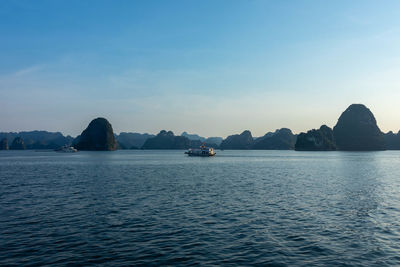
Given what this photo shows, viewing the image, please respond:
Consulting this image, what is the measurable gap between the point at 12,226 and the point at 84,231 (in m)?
7.44

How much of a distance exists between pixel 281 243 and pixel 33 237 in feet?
66.7

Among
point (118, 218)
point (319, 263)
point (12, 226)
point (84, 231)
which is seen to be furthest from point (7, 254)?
point (319, 263)

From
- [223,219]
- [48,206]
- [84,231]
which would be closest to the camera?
[84,231]

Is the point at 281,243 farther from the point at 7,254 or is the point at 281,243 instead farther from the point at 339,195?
the point at 339,195

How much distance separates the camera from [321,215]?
109 feet

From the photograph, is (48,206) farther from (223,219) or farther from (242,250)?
(242,250)

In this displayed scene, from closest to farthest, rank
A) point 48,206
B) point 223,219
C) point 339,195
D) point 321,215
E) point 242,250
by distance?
point 242,250
point 223,219
point 321,215
point 48,206
point 339,195

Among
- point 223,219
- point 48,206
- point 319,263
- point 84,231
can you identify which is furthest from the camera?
point 48,206

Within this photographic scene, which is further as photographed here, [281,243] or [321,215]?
[321,215]

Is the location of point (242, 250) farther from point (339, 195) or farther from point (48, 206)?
point (339, 195)

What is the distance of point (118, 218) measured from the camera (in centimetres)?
3161

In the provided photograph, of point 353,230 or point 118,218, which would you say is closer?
point 353,230

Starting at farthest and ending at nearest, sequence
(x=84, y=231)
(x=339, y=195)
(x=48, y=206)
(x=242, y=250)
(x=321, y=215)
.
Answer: (x=339, y=195)
(x=48, y=206)
(x=321, y=215)
(x=84, y=231)
(x=242, y=250)

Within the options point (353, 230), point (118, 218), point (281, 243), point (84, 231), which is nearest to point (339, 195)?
point (353, 230)
